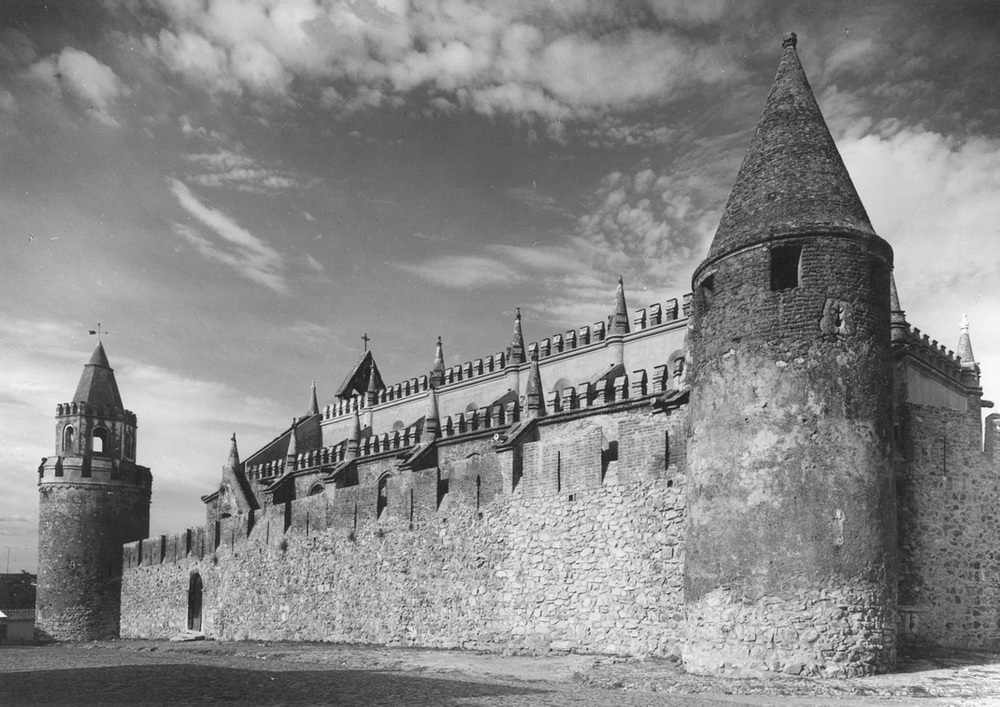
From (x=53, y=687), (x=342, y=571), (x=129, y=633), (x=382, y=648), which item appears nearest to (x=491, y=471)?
(x=382, y=648)

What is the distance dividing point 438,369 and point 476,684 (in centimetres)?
3788

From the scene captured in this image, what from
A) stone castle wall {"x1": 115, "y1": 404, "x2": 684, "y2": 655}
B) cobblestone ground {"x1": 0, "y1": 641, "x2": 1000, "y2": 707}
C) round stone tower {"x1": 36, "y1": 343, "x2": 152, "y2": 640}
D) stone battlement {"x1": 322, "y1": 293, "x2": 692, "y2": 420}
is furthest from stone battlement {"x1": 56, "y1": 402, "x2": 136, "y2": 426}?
cobblestone ground {"x1": 0, "y1": 641, "x2": 1000, "y2": 707}

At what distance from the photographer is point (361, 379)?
213 ft

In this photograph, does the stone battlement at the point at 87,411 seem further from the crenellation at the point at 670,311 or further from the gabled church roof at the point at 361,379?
the crenellation at the point at 670,311

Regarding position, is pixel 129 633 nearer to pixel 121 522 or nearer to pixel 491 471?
pixel 121 522

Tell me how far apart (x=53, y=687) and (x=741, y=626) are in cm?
1029

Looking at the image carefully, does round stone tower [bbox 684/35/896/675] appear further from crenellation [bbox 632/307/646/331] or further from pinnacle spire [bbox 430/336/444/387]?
pinnacle spire [bbox 430/336/444/387]

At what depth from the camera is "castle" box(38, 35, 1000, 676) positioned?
51.6 feet

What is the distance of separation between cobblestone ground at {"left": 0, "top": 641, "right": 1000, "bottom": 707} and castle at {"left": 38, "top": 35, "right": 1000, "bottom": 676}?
90cm

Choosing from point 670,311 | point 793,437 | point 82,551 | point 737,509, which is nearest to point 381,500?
point 737,509

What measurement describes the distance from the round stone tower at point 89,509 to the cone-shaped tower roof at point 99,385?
0.05 meters

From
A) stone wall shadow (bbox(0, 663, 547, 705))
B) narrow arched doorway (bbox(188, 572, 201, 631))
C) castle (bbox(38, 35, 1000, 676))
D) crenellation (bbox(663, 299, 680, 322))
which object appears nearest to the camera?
stone wall shadow (bbox(0, 663, 547, 705))

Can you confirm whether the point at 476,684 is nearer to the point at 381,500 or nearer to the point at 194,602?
the point at 381,500

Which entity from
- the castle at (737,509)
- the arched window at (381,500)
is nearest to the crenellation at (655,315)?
the castle at (737,509)
